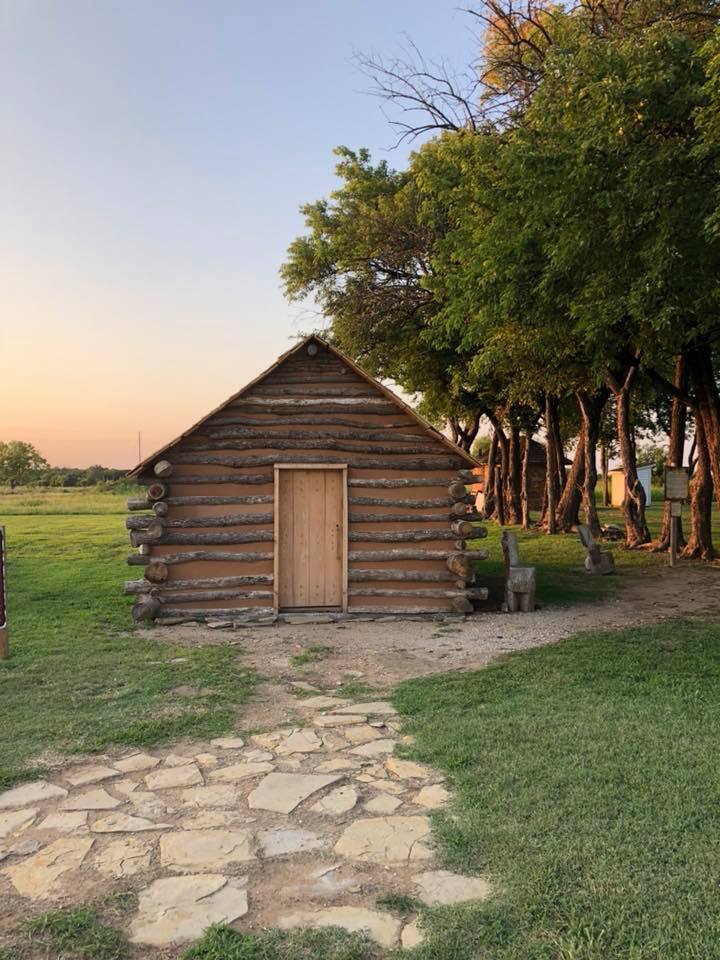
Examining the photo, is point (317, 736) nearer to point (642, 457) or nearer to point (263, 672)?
point (263, 672)

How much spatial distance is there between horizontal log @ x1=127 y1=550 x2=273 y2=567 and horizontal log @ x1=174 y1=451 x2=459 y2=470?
140 cm

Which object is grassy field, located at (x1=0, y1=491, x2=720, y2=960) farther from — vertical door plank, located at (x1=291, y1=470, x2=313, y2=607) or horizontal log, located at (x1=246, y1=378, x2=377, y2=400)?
horizontal log, located at (x1=246, y1=378, x2=377, y2=400)

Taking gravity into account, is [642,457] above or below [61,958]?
above

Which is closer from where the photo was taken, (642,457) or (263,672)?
(263,672)

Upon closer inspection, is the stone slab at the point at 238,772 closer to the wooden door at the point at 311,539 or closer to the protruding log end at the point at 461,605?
the wooden door at the point at 311,539

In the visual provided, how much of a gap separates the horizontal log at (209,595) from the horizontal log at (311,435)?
242 centimetres

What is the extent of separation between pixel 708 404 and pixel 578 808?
15.5 meters

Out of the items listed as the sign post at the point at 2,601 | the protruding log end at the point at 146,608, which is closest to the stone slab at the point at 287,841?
the sign post at the point at 2,601

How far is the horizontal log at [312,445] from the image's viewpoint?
12.3m

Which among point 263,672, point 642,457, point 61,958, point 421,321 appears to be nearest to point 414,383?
point 421,321

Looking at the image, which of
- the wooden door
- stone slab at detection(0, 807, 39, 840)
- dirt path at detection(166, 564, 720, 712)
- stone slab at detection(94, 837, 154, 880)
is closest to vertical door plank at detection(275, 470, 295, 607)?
the wooden door

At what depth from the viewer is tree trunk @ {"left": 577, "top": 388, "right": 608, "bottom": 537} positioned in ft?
73.6

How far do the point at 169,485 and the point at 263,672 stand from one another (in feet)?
14.6

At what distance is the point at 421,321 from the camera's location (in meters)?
22.5
